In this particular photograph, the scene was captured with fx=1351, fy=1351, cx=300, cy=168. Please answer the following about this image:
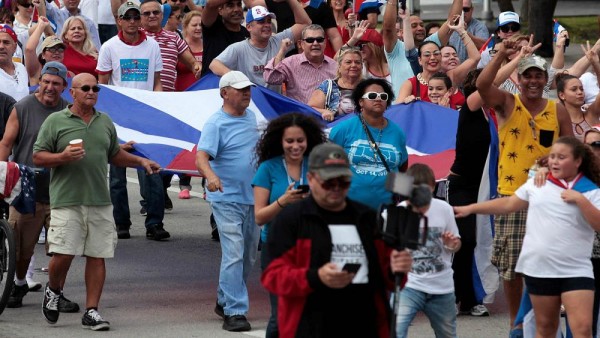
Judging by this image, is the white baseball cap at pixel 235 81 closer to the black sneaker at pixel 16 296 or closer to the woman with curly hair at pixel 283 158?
the woman with curly hair at pixel 283 158

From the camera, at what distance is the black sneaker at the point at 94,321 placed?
389 inches

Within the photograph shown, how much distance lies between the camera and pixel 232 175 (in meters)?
10.0

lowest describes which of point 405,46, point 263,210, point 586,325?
point 586,325

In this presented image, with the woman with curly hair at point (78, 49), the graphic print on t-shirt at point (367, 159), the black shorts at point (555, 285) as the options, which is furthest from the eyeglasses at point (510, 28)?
the black shorts at point (555, 285)

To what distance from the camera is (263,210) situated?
8.41 meters

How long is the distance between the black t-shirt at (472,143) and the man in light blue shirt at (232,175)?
157cm

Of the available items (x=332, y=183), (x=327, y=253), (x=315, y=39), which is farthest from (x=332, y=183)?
(x=315, y=39)

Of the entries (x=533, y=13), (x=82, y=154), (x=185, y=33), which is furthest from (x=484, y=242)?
(x=533, y=13)

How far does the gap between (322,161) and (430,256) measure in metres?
2.00

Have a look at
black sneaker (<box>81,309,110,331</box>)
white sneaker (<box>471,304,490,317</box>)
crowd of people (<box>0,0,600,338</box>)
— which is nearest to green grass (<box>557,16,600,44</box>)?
crowd of people (<box>0,0,600,338</box>)

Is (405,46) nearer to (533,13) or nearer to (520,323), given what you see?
(520,323)

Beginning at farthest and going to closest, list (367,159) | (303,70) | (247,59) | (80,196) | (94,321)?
(247,59)
(303,70)
(80,196)
(94,321)
(367,159)

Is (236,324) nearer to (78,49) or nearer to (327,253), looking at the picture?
(327,253)

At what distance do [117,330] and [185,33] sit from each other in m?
6.10
